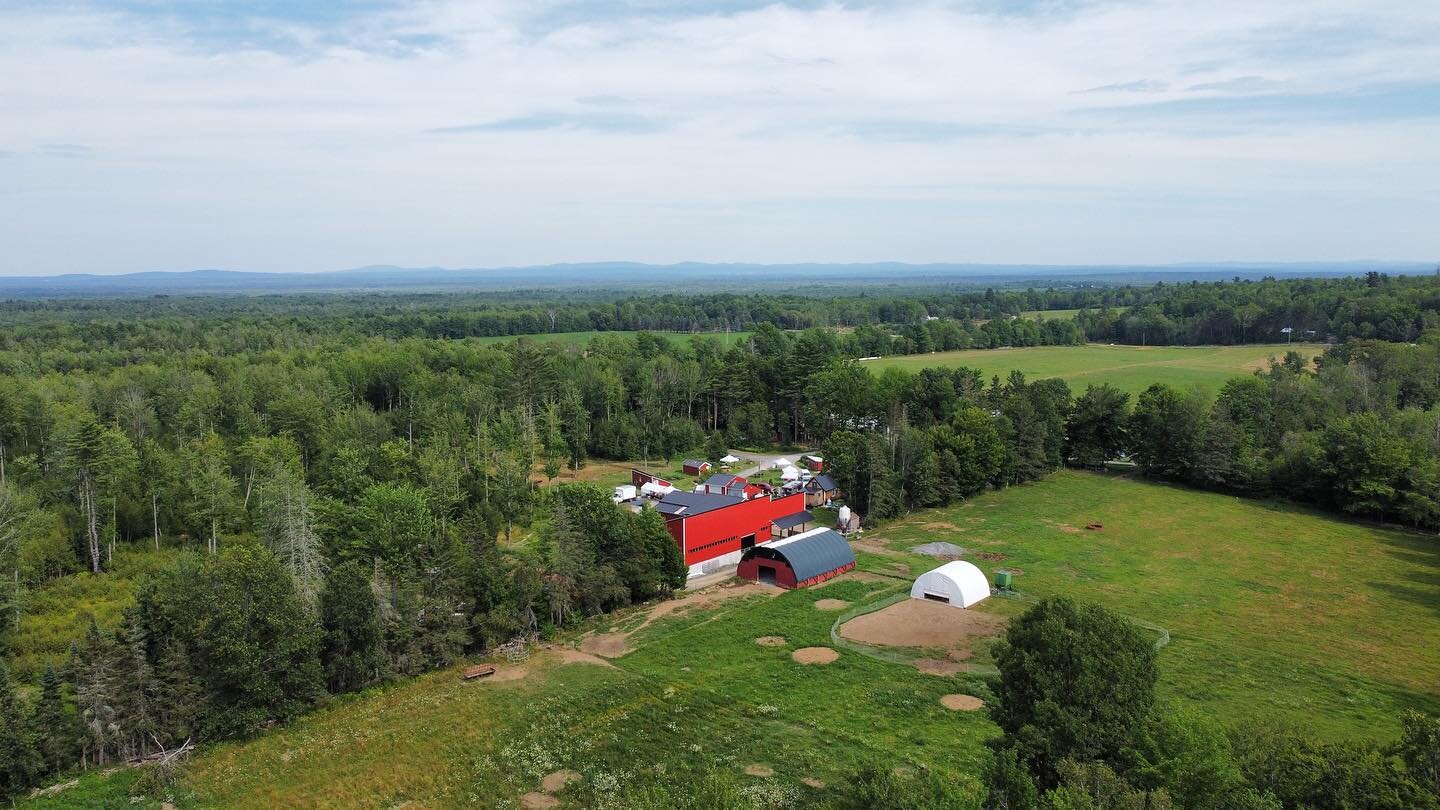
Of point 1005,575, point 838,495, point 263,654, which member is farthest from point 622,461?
point 263,654

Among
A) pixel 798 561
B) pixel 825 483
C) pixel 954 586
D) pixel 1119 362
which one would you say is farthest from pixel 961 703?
pixel 1119 362

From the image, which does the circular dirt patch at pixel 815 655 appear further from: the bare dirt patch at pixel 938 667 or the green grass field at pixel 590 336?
the green grass field at pixel 590 336

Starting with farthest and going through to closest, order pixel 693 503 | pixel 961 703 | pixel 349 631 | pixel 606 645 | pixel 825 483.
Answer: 1. pixel 825 483
2. pixel 693 503
3. pixel 606 645
4. pixel 349 631
5. pixel 961 703

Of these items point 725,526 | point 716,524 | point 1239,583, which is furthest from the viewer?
point 725,526

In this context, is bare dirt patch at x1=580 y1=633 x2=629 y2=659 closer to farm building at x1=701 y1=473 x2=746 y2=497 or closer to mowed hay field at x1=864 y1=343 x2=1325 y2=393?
farm building at x1=701 y1=473 x2=746 y2=497

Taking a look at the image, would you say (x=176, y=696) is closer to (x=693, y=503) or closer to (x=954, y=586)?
(x=693, y=503)

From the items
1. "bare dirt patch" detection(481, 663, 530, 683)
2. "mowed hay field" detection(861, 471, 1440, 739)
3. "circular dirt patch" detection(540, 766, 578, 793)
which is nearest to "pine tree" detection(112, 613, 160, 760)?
"bare dirt patch" detection(481, 663, 530, 683)

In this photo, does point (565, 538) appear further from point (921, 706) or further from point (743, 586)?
point (921, 706)

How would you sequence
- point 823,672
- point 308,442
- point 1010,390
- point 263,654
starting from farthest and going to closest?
point 1010,390
point 308,442
point 823,672
point 263,654
